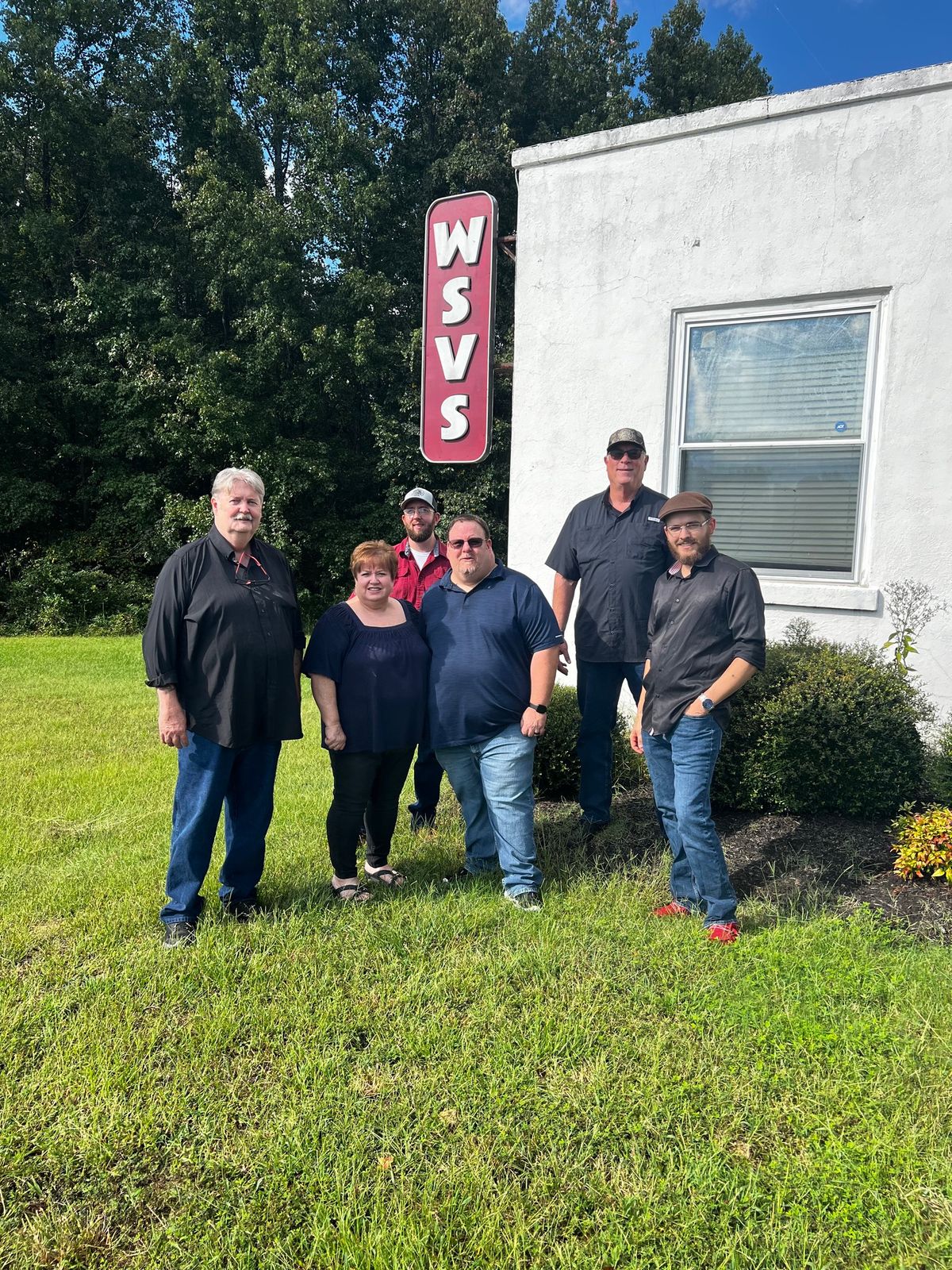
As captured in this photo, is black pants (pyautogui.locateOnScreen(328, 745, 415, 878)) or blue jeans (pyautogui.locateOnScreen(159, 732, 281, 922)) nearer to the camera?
blue jeans (pyautogui.locateOnScreen(159, 732, 281, 922))

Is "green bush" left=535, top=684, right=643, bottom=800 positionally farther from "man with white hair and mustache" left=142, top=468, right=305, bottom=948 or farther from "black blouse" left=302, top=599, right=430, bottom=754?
"man with white hair and mustache" left=142, top=468, right=305, bottom=948

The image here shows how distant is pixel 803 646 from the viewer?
542 cm

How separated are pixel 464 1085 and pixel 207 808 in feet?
5.20

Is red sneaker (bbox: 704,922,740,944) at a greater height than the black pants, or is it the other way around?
the black pants

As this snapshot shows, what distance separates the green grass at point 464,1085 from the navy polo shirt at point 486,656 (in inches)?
30.9

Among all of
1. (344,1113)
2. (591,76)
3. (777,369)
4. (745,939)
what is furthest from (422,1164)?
(591,76)

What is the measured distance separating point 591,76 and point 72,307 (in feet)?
42.2

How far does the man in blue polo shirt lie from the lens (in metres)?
3.94

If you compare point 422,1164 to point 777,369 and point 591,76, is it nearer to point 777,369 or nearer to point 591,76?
point 777,369

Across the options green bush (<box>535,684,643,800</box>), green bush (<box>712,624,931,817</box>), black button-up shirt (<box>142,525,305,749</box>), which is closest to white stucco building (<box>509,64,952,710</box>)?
green bush (<box>712,624,931,817</box>)

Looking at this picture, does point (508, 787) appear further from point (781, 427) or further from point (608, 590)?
point (781, 427)

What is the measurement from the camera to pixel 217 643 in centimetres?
346

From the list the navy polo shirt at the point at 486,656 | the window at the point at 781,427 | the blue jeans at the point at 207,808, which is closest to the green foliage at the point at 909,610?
the window at the point at 781,427

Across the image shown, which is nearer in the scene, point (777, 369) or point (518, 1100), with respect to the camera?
point (518, 1100)
